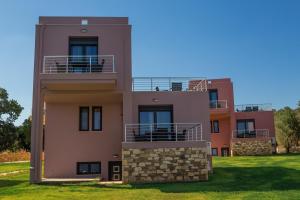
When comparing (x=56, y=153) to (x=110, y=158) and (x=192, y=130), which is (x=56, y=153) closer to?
(x=110, y=158)

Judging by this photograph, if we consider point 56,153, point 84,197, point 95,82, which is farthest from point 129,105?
point 84,197

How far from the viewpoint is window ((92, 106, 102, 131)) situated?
823 inches

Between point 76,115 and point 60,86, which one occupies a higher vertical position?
point 60,86

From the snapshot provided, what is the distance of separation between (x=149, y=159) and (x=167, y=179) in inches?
49.2

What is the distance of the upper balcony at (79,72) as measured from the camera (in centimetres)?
1755

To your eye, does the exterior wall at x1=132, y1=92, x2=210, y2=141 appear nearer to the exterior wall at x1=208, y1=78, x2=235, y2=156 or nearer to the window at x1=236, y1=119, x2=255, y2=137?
the exterior wall at x1=208, y1=78, x2=235, y2=156

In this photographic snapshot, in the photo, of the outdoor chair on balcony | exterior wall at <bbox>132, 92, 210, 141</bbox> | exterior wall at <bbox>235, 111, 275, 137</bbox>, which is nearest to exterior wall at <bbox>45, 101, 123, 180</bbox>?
exterior wall at <bbox>132, 92, 210, 141</bbox>

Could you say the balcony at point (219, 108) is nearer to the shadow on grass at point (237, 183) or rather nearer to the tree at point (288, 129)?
the tree at point (288, 129)

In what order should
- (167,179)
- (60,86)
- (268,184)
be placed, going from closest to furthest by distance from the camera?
(268,184) → (167,179) → (60,86)

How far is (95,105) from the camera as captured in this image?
21.0 metres

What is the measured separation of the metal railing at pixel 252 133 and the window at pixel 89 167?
1872 centimetres

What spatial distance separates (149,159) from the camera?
16875 mm

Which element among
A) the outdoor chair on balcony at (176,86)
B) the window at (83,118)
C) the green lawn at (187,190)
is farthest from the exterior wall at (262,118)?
the window at (83,118)

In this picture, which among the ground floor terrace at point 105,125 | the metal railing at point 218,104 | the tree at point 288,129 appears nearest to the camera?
the ground floor terrace at point 105,125
